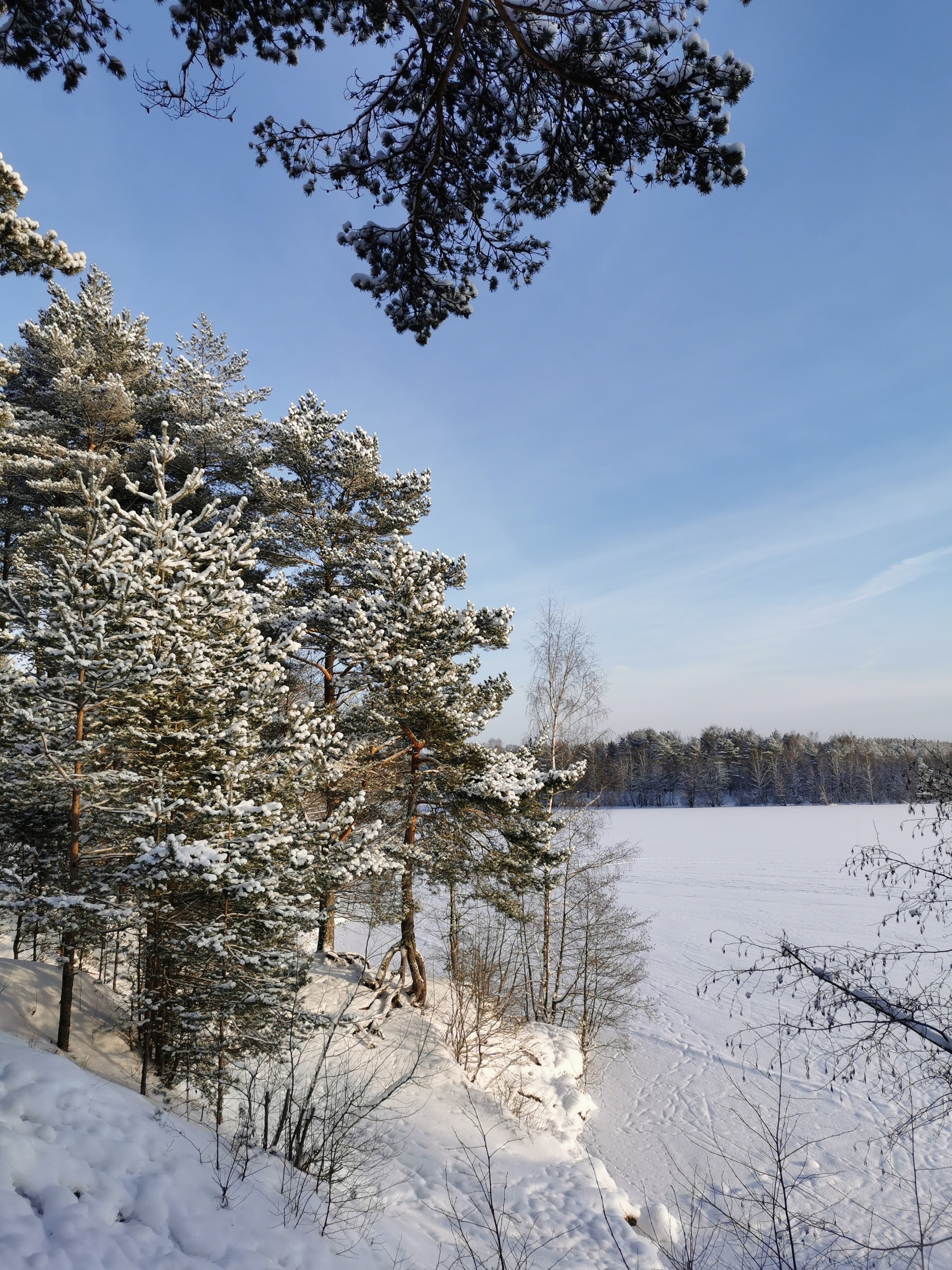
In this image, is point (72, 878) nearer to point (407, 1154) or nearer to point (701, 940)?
point (407, 1154)

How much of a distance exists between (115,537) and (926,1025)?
9.08 m

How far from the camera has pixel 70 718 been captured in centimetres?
625

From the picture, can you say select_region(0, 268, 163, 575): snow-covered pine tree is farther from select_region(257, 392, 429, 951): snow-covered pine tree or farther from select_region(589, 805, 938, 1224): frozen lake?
select_region(589, 805, 938, 1224): frozen lake

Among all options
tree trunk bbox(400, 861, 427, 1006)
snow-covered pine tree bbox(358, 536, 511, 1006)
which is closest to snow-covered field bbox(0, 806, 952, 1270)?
tree trunk bbox(400, 861, 427, 1006)

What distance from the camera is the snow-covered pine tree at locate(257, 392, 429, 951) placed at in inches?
440

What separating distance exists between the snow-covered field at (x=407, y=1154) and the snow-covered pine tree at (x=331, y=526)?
14.0 feet

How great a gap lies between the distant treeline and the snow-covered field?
56973mm

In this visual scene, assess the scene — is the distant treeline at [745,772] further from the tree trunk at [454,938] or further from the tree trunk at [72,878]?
the tree trunk at [72,878]

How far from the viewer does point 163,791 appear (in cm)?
656

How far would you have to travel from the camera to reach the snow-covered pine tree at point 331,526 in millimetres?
11164

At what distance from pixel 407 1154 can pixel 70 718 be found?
6706 mm

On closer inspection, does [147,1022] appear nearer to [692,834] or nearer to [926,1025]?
[926,1025]

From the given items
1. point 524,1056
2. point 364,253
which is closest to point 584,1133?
point 524,1056

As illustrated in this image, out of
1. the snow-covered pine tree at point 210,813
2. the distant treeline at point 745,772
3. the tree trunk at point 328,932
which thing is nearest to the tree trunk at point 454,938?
the tree trunk at point 328,932
